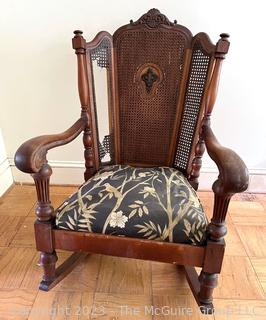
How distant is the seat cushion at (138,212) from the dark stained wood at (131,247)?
2 centimetres

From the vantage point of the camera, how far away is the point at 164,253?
84 cm

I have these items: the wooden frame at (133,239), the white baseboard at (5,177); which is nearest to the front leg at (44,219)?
the wooden frame at (133,239)

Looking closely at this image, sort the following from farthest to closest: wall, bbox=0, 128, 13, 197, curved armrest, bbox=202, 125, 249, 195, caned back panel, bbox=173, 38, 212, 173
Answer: wall, bbox=0, 128, 13, 197 → caned back panel, bbox=173, 38, 212, 173 → curved armrest, bbox=202, 125, 249, 195

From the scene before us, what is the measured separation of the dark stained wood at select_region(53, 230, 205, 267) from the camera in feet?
2.73

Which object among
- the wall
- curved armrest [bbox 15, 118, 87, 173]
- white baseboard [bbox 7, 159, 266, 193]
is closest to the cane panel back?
curved armrest [bbox 15, 118, 87, 173]

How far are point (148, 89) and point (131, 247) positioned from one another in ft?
2.13

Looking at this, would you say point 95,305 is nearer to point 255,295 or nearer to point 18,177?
point 255,295

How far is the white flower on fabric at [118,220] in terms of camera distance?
83 centimetres

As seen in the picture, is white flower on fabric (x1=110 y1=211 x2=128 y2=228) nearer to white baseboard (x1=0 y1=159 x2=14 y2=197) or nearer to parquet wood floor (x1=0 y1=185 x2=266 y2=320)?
parquet wood floor (x1=0 y1=185 x2=266 y2=320)

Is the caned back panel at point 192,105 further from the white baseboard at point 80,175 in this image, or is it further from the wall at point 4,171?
the wall at point 4,171

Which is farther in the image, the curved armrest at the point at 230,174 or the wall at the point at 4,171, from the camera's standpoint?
the wall at the point at 4,171

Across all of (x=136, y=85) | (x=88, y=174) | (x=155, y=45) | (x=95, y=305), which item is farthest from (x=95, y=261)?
(x=155, y=45)

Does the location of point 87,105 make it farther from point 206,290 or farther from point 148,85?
point 206,290

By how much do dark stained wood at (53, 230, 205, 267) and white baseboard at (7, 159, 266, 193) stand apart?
2.75ft
